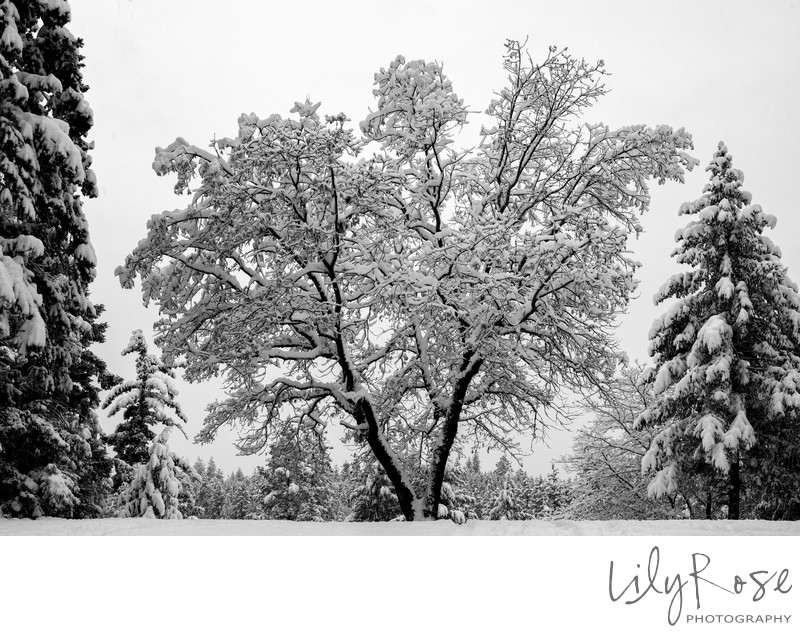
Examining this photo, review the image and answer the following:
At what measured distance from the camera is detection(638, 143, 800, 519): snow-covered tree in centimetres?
1436

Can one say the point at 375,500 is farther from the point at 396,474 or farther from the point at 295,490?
the point at 396,474

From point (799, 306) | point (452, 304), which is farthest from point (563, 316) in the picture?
point (799, 306)

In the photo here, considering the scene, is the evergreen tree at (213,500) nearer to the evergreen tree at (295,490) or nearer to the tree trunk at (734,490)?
the evergreen tree at (295,490)

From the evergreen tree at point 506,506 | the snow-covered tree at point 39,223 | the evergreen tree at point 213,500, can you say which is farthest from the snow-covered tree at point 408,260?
the evergreen tree at point 213,500

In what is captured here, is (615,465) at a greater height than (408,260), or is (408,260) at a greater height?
(408,260)

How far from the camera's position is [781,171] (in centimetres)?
1917

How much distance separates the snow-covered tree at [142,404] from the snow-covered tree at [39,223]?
27.4ft

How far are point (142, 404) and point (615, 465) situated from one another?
1815cm

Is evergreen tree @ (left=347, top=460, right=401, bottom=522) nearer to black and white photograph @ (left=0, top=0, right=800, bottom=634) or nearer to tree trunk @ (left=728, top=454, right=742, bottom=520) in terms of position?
black and white photograph @ (left=0, top=0, right=800, bottom=634)
